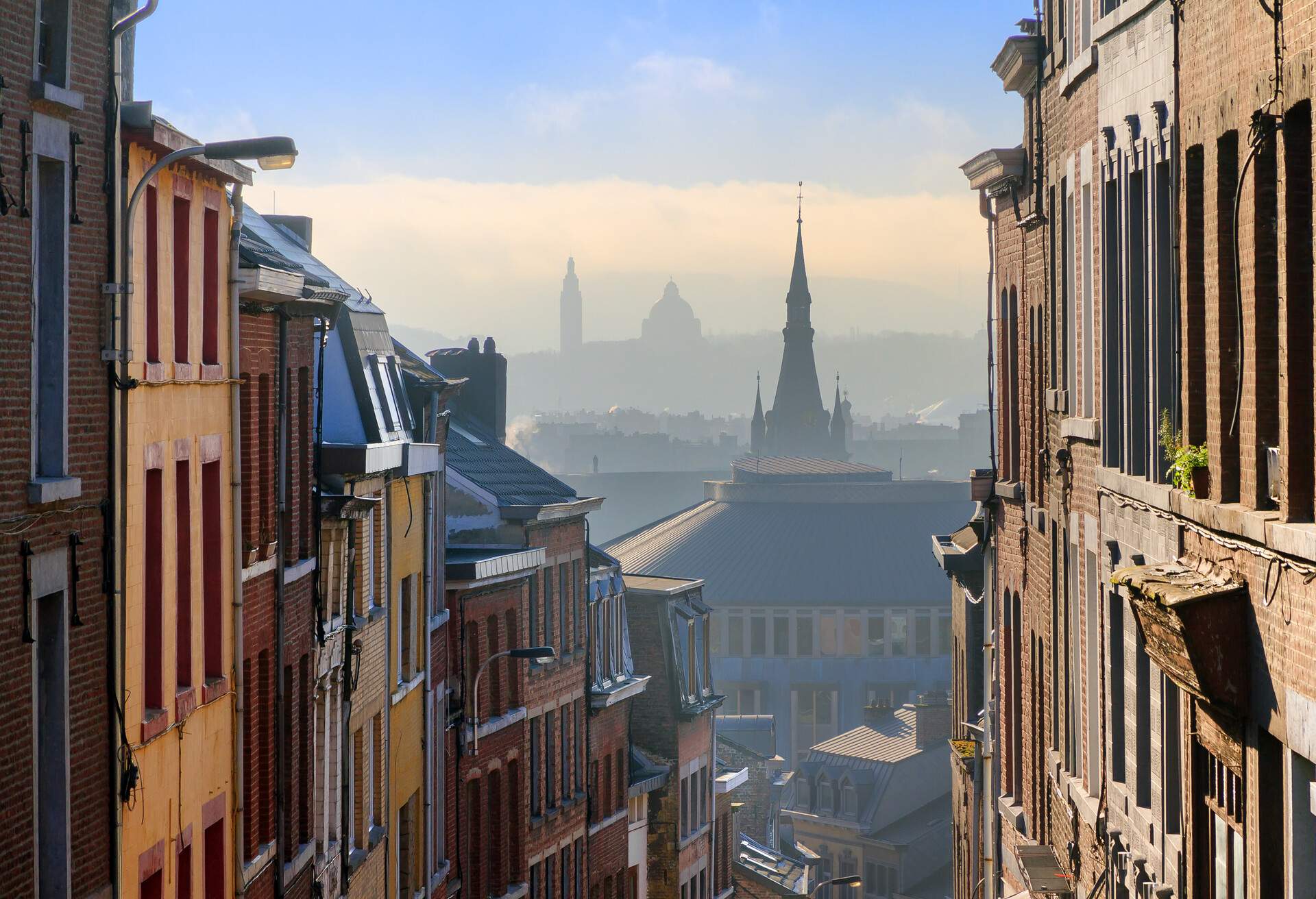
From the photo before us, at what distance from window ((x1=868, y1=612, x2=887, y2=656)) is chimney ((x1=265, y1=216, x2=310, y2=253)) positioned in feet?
290

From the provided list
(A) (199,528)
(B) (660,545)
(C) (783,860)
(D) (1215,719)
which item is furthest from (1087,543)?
(B) (660,545)

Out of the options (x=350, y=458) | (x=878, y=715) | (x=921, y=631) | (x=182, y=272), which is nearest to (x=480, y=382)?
(x=350, y=458)

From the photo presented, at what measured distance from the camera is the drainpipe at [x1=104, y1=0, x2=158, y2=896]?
542 inches

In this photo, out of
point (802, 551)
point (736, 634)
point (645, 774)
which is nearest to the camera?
point (645, 774)

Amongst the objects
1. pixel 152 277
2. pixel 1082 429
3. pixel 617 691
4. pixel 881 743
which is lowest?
pixel 881 743

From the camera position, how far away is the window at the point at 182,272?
632 inches

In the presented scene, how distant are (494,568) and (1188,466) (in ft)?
59.9

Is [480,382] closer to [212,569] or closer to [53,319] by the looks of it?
[212,569]

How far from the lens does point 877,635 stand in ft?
374

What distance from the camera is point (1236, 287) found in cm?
1148

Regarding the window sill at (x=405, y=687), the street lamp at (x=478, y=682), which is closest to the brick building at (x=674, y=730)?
the street lamp at (x=478, y=682)

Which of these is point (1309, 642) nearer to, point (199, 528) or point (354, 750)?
point (199, 528)

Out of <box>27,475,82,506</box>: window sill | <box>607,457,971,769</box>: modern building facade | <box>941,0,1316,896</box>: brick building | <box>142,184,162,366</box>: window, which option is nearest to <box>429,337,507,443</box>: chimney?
<box>941,0,1316,896</box>: brick building

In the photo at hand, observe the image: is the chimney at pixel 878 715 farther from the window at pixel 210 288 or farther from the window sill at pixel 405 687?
the window at pixel 210 288
